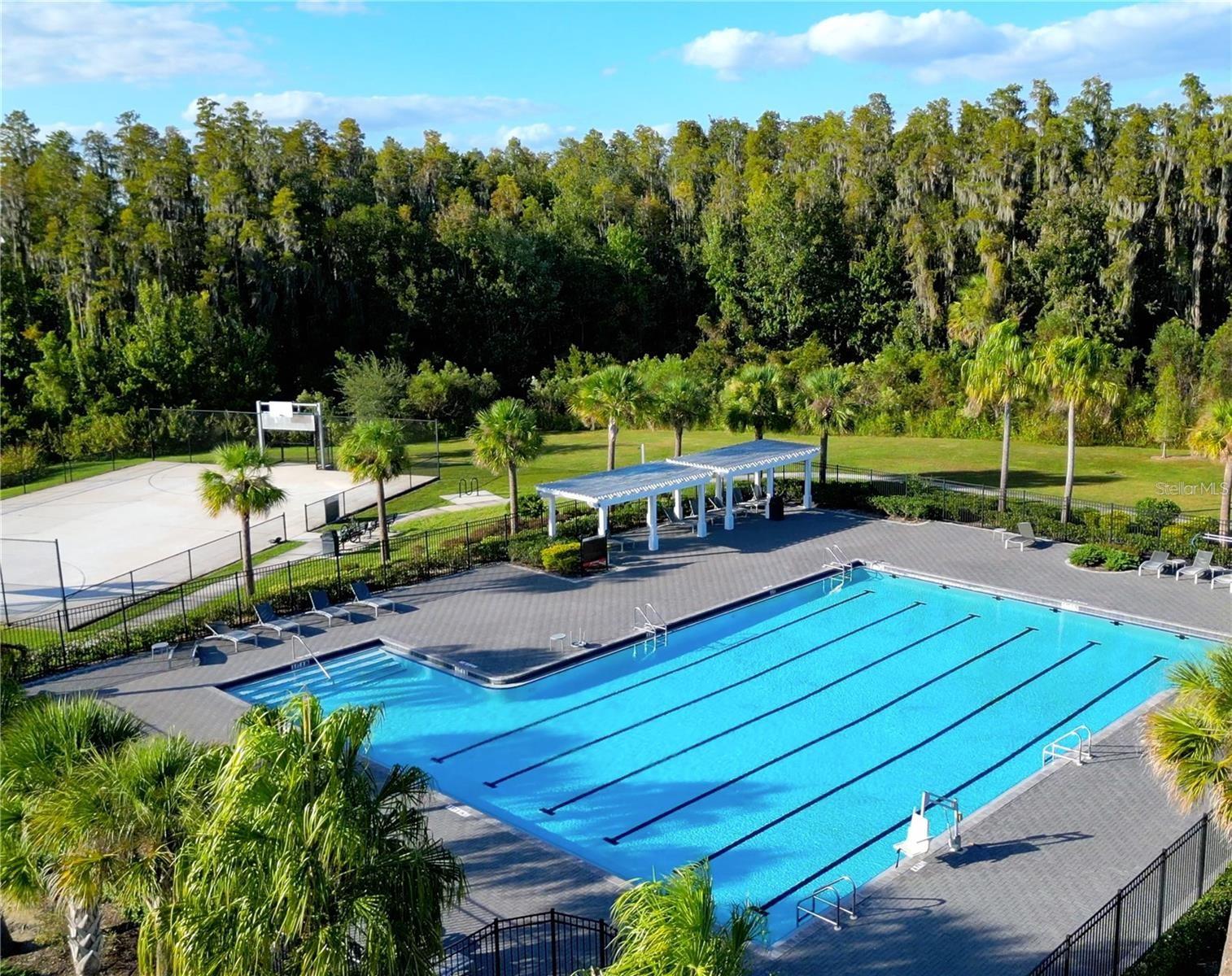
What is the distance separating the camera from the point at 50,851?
9594 mm

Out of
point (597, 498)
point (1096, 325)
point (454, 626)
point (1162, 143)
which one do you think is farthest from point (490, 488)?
point (1162, 143)

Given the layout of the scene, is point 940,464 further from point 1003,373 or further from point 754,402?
point 1003,373

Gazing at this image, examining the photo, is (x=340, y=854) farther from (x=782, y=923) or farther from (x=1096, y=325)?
(x=1096, y=325)

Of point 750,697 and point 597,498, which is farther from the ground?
point 597,498

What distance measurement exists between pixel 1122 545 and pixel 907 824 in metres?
14.6

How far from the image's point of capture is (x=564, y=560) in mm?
26453

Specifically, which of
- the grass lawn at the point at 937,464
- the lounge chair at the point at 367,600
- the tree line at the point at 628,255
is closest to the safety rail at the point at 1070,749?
the lounge chair at the point at 367,600

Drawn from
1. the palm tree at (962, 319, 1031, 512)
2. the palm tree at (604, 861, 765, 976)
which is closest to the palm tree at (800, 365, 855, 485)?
the palm tree at (962, 319, 1031, 512)

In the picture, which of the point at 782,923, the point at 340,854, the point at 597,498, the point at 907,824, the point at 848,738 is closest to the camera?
the point at 340,854

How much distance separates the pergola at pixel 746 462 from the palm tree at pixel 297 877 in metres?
21.6

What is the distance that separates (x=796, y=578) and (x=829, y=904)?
Answer: 1389 centimetres

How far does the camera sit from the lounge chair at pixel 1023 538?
2833cm

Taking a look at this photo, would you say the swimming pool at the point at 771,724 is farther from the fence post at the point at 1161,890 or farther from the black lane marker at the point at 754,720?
the fence post at the point at 1161,890

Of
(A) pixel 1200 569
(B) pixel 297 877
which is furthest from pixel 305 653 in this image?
(A) pixel 1200 569
